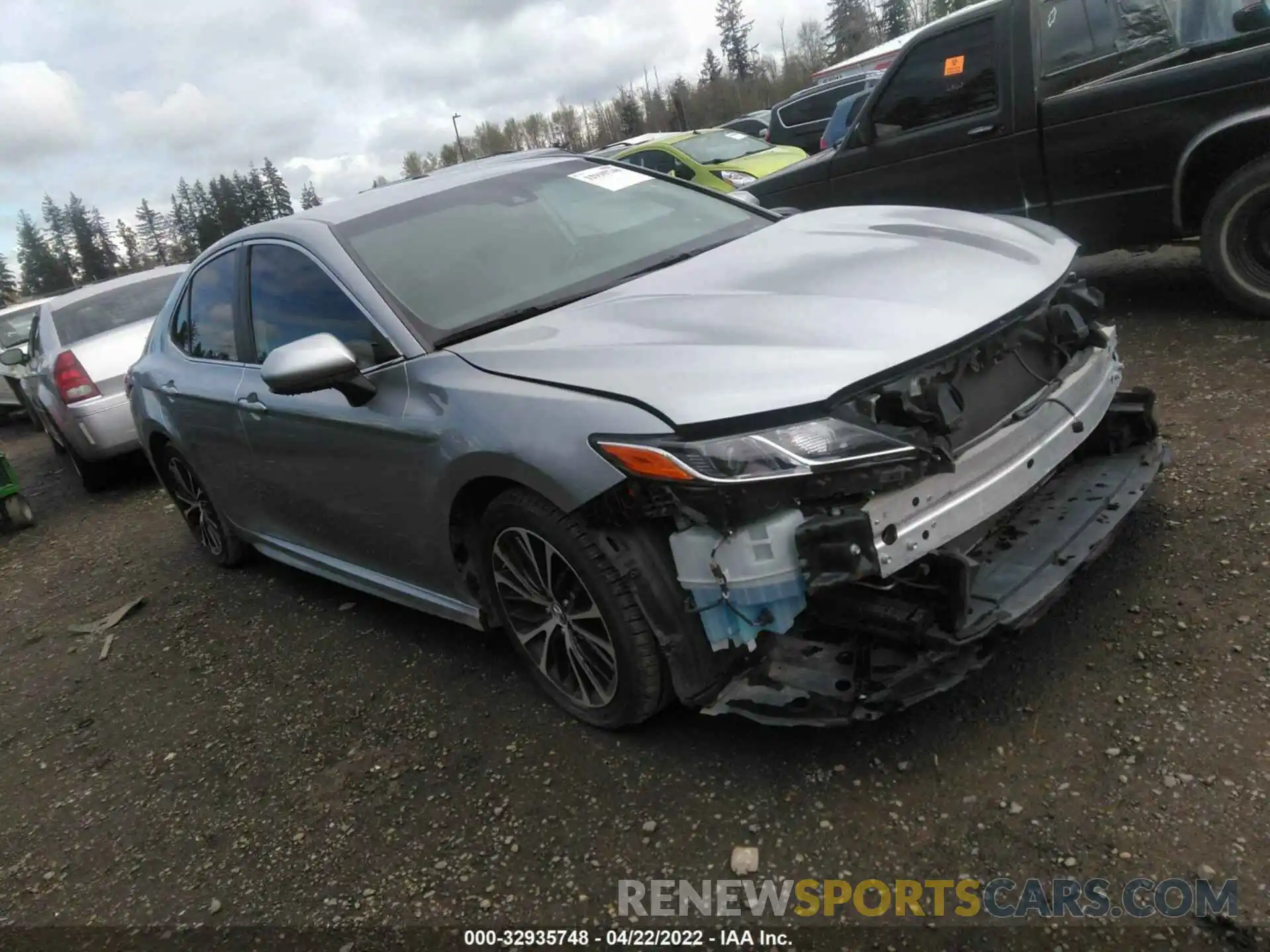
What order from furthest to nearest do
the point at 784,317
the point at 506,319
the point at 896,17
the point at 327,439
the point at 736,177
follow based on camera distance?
the point at 896,17, the point at 736,177, the point at 327,439, the point at 506,319, the point at 784,317

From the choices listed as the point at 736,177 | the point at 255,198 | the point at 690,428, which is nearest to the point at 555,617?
the point at 690,428

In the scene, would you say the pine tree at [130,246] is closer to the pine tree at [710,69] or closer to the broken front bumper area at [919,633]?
the pine tree at [710,69]

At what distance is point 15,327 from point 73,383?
7.83 metres

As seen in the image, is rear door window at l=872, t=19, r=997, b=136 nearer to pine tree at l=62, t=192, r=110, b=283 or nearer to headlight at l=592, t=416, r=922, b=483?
headlight at l=592, t=416, r=922, b=483

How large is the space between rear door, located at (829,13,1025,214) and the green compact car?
5.17m

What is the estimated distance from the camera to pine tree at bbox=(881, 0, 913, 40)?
2985 inches

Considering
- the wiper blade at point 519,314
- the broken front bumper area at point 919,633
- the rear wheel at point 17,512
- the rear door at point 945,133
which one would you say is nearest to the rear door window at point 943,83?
the rear door at point 945,133

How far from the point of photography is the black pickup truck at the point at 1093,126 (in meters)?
A: 4.80

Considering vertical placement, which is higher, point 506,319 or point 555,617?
point 506,319

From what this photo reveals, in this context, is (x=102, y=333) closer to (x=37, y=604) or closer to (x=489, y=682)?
(x=37, y=604)

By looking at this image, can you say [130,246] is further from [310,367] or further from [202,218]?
[310,367]

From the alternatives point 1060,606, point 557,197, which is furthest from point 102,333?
point 1060,606

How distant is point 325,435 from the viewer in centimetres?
345

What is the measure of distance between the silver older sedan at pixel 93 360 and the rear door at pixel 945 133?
5.22m
